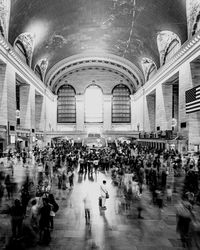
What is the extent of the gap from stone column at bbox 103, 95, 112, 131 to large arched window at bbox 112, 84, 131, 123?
30.2 inches

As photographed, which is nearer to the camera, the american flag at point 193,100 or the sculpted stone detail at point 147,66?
the american flag at point 193,100

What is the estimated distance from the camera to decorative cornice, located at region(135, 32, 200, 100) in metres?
14.5

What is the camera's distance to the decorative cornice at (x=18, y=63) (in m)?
14.7

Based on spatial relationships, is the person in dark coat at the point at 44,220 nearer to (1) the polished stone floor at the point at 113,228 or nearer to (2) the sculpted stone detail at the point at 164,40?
(1) the polished stone floor at the point at 113,228

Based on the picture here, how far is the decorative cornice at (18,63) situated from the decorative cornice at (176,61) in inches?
491

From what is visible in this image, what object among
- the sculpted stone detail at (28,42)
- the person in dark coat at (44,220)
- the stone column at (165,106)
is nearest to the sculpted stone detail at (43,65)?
the sculpted stone detail at (28,42)

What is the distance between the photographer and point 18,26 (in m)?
15.7

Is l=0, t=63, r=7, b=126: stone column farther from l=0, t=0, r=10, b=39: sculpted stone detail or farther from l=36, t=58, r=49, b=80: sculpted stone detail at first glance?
l=36, t=58, r=49, b=80: sculpted stone detail

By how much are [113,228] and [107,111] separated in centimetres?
3093

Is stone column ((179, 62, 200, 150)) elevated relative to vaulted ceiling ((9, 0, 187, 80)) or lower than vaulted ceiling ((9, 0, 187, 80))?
lower

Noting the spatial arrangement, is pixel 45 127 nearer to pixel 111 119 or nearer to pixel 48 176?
pixel 111 119

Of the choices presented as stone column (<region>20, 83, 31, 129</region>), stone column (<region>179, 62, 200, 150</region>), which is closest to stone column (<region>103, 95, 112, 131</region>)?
stone column (<region>20, 83, 31, 129</region>)

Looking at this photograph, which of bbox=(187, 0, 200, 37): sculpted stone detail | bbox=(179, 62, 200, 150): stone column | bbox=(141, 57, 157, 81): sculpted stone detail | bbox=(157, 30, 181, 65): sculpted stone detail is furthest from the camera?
bbox=(141, 57, 157, 81): sculpted stone detail

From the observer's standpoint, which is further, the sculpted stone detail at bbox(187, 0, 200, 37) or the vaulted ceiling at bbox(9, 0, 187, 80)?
the vaulted ceiling at bbox(9, 0, 187, 80)
